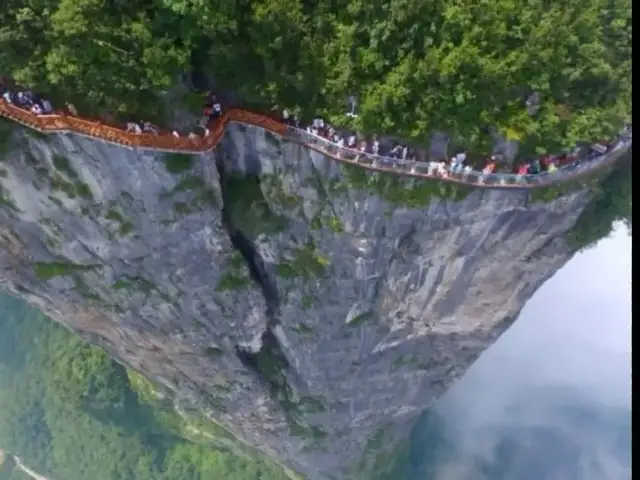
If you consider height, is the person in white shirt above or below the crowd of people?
above

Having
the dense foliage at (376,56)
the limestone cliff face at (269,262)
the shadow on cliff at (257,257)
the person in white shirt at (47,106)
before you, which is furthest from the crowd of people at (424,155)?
the person in white shirt at (47,106)

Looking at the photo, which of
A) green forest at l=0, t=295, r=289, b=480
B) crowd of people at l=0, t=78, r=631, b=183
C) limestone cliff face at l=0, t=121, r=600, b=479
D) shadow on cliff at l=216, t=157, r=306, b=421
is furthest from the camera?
green forest at l=0, t=295, r=289, b=480

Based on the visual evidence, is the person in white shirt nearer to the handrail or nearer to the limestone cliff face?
the limestone cliff face

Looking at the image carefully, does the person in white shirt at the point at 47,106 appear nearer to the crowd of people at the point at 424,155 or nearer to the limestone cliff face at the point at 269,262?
the limestone cliff face at the point at 269,262

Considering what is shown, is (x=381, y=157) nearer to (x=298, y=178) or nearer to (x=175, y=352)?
(x=298, y=178)

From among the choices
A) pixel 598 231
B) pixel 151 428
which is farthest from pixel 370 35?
pixel 151 428

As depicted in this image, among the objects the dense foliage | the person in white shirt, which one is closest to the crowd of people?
the dense foliage
